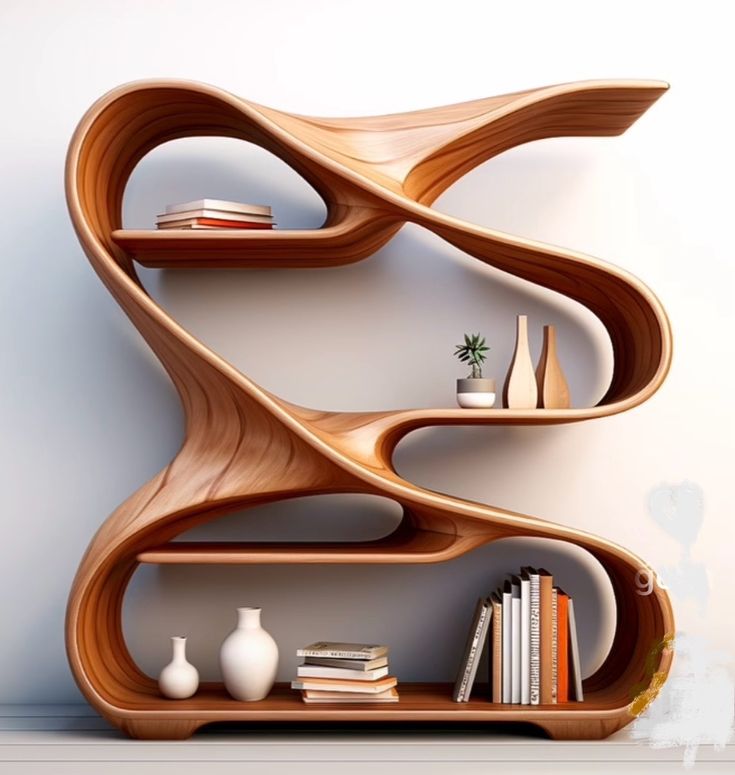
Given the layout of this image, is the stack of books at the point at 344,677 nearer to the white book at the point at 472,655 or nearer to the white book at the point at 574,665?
the white book at the point at 472,655

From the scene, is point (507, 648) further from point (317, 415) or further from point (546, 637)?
point (317, 415)

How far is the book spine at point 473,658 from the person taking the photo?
2418 millimetres

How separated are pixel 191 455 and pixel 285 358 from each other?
0.44 meters

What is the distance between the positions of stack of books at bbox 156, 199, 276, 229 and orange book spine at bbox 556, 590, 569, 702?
1159 millimetres

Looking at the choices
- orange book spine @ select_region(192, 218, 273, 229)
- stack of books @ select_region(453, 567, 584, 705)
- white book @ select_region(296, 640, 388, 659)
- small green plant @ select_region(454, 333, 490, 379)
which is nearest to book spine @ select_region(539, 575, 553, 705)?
stack of books @ select_region(453, 567, 584, 705)

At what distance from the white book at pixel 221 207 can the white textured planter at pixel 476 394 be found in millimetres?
647

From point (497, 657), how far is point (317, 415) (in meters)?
0.72

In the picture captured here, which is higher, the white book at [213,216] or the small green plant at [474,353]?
the white book at [213,216]

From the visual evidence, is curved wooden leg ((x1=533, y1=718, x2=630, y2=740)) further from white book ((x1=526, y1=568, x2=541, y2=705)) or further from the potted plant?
the potted plant

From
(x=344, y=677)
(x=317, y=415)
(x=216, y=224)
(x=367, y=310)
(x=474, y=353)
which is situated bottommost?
(x=344, y=677)

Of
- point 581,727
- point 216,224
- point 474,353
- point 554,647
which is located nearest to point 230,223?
point 216,224

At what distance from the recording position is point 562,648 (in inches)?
95.5

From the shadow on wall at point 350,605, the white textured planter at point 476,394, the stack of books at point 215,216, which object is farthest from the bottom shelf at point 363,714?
the stack of books at point 215,216

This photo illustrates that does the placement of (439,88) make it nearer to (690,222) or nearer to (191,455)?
(690,222)
